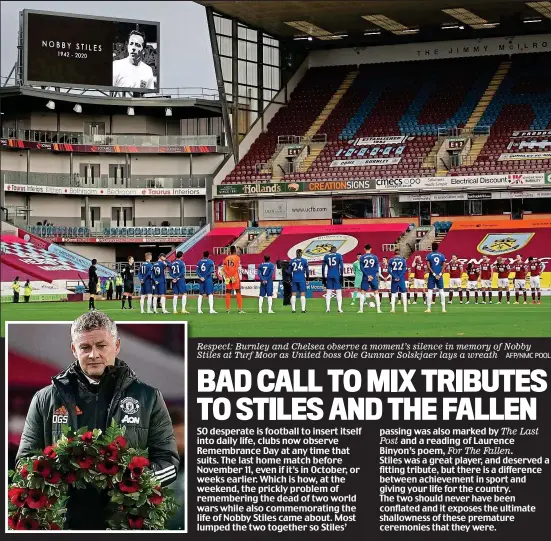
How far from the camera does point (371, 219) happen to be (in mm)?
42750

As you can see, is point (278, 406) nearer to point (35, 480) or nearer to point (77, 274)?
point (35, 480)

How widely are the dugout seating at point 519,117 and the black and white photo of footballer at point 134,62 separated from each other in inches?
565

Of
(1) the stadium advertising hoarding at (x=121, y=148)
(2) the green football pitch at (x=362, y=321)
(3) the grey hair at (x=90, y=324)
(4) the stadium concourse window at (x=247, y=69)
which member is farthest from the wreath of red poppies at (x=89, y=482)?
(1) the stadium advertising hoarding at (x=121, y=148)

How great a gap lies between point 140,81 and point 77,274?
14.1 meters

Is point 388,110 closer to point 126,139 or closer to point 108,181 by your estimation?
point 126,139

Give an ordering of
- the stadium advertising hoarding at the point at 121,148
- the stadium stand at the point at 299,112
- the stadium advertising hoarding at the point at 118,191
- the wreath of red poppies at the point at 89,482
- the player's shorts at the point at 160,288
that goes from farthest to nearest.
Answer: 1. the stadium advertising hoarding at the point at 121,148
2. the stadium advertising hoarding at the point at 118,191
3. the stadium stand at the point at 299,112
4. the player's shorts at the point at 160,288
5. the wreath of red poppies at the point at 89,482

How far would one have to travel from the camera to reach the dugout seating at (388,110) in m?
44.3

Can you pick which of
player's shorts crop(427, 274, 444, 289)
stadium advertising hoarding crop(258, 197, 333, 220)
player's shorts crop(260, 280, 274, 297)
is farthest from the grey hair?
stadium advertising hoarding crop(258, 197, 333, 220)

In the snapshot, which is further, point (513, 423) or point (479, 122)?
point (479, 122)

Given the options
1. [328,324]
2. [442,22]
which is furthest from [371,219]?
[328,324]

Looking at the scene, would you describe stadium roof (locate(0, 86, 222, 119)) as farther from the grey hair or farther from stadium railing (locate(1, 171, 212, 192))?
the grey hair

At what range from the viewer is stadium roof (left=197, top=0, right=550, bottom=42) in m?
35.7

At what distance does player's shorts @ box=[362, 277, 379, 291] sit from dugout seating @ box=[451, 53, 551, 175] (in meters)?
17.2

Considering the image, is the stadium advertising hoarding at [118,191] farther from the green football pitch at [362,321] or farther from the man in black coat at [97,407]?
the man in black coat at [97,407]
